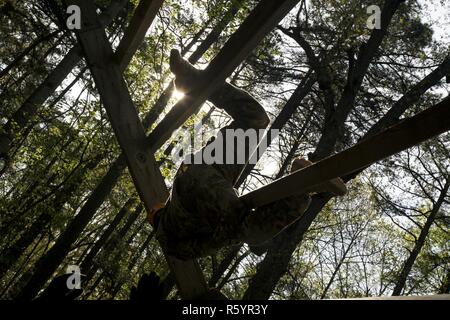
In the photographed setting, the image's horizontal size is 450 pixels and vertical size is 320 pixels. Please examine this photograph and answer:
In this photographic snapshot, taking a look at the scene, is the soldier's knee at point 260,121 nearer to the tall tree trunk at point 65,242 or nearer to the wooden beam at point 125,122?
the wooden beam at point 125,122

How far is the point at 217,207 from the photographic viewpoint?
225 cm

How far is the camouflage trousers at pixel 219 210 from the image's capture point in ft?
7.18

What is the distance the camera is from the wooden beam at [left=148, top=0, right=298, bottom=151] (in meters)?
1.80

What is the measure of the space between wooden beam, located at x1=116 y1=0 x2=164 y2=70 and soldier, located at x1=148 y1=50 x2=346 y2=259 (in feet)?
1.06

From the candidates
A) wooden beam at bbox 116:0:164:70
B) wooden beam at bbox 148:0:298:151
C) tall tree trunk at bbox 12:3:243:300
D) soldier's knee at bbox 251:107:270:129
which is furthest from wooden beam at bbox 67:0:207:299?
tall tree trunk at bbox 12:3:243:300

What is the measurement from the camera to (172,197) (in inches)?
99.3

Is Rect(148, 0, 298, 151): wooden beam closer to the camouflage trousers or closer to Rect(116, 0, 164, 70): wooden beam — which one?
the camouflage trousers

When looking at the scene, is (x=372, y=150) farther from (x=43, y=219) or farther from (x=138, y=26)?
(x=43, y=219)

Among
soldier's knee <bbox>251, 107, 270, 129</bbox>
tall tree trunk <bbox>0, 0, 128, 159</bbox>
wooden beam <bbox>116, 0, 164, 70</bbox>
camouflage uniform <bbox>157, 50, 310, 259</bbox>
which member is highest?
tall tree trunk <bbox>0, 0, 128, 159</bbox>

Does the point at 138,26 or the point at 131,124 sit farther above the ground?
the point at 138,26

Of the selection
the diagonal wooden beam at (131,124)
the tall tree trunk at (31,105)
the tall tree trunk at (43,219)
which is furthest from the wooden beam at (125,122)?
the tall tree trunk at (43,219)

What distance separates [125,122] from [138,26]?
2.69 feet

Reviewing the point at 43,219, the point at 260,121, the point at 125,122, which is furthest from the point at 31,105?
the point at 260,121

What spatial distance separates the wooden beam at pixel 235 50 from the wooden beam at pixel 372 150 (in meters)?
0.73
